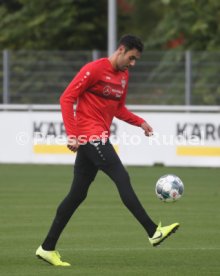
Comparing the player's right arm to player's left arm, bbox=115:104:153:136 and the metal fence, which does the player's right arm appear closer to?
player's left arm, bbox=115:104:153:136

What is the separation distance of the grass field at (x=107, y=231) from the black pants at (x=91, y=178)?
1.36 feet

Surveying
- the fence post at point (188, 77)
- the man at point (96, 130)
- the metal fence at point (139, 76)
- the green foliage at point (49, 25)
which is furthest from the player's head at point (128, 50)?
the green foliage at point (49, 25)

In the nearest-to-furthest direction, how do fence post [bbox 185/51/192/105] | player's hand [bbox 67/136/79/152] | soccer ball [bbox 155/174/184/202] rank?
player's hand [bbox 67/136/79/152] < soccer ball [bbox 155/174/184/202] < fence post [bbox 185/51/192/105]

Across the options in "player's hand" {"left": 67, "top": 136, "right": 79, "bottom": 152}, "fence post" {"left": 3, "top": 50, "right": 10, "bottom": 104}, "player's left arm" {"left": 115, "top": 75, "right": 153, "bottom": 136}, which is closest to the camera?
"player's hand" {"left": 67, "top": 136, "right": 79, "bottom": 152}

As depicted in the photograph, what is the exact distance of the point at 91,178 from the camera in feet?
37.2

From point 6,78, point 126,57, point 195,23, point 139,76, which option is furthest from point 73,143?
point 195,23

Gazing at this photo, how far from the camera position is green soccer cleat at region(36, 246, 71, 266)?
37.0 feet

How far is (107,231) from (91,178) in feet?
8.88

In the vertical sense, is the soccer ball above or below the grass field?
above

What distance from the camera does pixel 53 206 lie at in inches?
664

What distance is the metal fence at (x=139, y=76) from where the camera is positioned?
27.4 metres

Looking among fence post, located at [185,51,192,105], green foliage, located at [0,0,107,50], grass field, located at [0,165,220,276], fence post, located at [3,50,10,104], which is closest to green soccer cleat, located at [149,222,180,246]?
grass field, located at [0,165,220,276]

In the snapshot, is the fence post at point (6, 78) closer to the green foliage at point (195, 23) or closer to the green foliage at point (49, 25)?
the green foliage at point (195, 23)

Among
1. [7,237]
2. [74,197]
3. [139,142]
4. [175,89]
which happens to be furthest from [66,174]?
[74,197]
